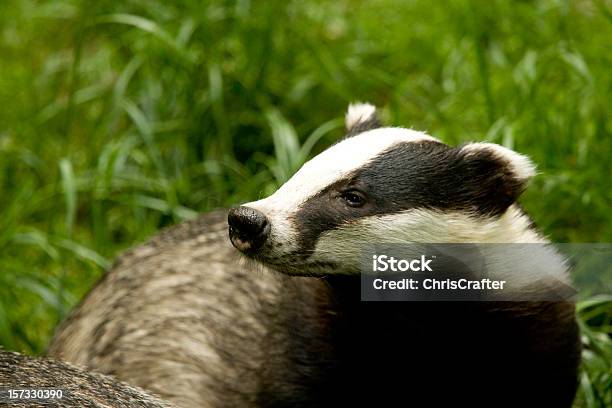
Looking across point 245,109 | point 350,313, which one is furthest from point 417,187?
point 245,109

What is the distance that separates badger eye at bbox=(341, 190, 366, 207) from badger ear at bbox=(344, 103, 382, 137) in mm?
427

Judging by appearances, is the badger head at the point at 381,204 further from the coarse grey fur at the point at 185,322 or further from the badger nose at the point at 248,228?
the coarse grey fur at the point at 185,322

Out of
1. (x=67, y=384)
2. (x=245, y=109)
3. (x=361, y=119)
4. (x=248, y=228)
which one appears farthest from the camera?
(x=245, y=109)

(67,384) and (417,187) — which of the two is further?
(417,187)

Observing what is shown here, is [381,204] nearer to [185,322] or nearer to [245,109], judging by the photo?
[185,322]

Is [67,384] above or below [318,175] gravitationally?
below

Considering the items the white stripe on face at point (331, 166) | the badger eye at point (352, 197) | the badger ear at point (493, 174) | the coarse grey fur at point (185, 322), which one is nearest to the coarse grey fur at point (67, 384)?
the white stripe on face at point (331, 166)

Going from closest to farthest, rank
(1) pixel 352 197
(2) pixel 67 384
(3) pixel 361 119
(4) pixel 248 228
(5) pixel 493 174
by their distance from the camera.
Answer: (2) pixel 67 384 → (4) pixel 248 228 → (1) pixel 352 197 → (5) pixel 493 174 → (3) pixel 361 119

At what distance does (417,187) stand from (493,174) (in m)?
0.22

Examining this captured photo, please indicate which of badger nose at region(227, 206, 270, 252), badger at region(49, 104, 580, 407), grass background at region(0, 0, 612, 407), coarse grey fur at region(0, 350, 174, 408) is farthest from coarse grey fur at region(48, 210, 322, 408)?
coarse grey fur at region(0, 350, 174, 408)

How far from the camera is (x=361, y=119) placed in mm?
3307

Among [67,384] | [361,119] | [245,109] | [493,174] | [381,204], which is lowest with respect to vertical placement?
[67,384]

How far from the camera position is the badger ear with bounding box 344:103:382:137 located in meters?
3.27

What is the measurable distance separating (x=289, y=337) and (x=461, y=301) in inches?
22.1
